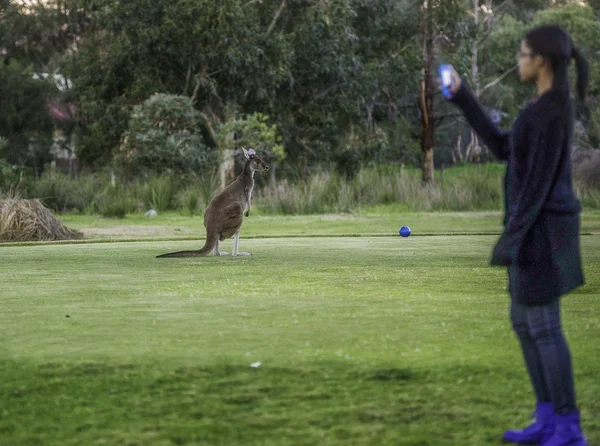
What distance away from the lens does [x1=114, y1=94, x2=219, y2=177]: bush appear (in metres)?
33.2

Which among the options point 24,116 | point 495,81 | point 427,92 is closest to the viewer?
point 427,92

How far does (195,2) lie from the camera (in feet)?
115

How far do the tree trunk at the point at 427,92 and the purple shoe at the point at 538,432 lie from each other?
3442 cm

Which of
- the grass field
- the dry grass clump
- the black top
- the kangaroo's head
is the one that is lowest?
the grass field

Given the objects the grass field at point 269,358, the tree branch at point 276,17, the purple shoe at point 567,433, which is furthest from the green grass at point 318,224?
the purple shoe at point 567,433

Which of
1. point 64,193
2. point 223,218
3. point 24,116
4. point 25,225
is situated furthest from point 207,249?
point 24,116

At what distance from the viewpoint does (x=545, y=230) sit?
4609mm

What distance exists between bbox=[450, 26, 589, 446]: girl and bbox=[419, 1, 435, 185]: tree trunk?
34281 mm

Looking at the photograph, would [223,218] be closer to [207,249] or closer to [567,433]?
[207,249]

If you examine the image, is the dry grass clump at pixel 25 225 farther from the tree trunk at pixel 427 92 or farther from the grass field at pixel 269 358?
the tree trunk at pixel 427 92

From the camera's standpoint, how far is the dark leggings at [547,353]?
4.51 m

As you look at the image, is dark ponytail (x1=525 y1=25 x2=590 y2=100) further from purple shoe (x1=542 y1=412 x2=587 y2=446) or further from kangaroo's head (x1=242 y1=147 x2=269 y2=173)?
kangaroo's head (x1=242 y1=147 x2=269 y2=173)

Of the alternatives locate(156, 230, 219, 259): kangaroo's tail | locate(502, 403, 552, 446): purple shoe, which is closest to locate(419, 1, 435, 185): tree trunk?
locate(156, 230, 219, 259): kangaroo's tail

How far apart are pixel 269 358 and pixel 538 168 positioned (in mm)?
1889
